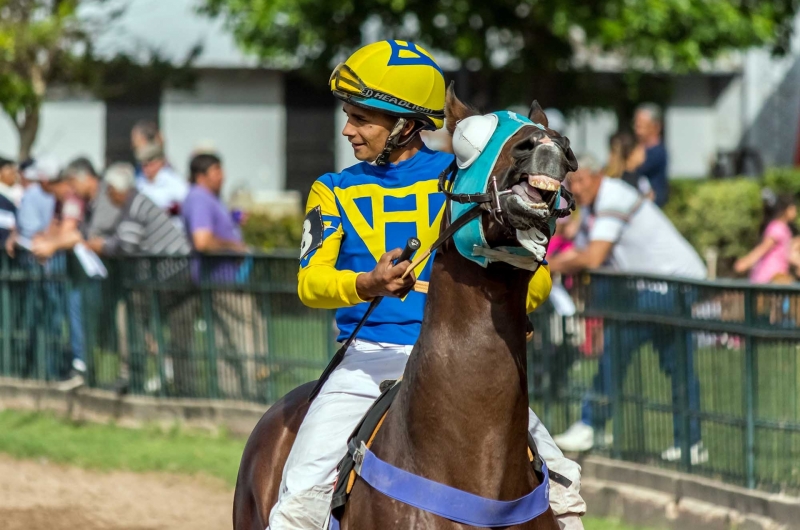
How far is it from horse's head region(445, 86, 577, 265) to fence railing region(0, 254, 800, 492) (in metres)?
3.88

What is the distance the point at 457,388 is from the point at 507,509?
1.24 ft

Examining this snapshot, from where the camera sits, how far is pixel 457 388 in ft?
11.9

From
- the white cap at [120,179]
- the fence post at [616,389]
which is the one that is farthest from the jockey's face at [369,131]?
the white cap at [120,179]

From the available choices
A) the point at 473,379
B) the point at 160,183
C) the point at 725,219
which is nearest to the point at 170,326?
the point at 160,183

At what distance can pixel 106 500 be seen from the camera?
30.4 feet

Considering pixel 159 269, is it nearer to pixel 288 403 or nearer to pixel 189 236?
pixel 189 236

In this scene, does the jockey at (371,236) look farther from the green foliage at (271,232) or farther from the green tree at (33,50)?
the green tree at (33,50)

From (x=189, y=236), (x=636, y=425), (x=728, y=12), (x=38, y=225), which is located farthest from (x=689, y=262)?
(x=728, y=12)

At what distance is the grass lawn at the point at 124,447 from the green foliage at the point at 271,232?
→ 8.78 m

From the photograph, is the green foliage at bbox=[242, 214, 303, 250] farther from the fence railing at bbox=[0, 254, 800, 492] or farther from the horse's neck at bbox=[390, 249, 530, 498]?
the horse's neck at bbox=[390, 249, 530, 498]

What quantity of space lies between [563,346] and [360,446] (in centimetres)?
480

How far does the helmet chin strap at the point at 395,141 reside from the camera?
4359 millimetres

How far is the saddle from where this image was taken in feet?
13.0

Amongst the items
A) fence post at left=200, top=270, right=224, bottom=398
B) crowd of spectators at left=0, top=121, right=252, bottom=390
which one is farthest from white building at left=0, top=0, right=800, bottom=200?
fence post at left=200, top=270, right=224, bottom=398
